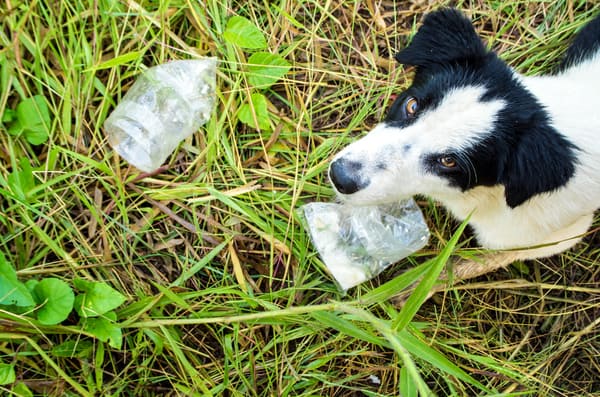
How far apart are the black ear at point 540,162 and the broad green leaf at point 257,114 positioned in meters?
1.26

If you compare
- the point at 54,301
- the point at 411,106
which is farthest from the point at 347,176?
the point at 54,301

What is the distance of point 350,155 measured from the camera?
2.03 m

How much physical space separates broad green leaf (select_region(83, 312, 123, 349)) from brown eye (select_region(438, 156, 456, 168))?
1.65 m

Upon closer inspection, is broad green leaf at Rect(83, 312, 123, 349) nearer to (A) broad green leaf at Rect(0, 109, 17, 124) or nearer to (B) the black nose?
(A) broad green leaf at Rect(0, 109, 17, 124)

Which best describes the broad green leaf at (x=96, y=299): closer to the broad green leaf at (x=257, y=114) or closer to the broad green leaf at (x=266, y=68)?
the broad green leaf at (x=257, y=114)

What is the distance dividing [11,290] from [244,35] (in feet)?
5.43

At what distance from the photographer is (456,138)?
1906 mm

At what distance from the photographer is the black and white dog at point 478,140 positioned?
1.91 meters

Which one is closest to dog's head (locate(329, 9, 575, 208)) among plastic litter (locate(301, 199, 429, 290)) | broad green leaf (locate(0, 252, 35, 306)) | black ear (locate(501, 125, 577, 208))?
black ear (locate(501, 125, 577, 208))

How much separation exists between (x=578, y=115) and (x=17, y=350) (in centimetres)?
274

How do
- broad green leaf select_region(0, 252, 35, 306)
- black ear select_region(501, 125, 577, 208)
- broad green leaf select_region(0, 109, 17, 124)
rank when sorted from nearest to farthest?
black ear select_region(501, 125, 577, 208), broad green leaf select_region(0, 252, 35, 306), broad green leaf select_region(0, 109, 17, 124)

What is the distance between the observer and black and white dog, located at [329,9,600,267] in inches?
75.1

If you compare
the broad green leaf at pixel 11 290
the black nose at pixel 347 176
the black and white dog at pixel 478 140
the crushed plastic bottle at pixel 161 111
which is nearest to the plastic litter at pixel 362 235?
the black and white dog at pixel 478 140

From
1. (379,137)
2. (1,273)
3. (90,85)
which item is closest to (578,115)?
(379,137)
